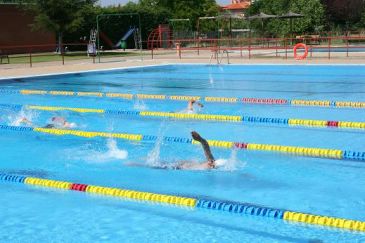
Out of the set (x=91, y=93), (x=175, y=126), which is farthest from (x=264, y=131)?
(x=91, y=93)

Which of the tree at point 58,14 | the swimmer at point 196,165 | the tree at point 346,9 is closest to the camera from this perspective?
the swimmer at point 196,165

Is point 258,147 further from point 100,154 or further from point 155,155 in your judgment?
point 100,154

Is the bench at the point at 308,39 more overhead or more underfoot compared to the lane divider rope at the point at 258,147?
more overhead

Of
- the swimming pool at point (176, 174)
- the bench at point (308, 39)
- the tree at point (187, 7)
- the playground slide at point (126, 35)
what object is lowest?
the swimming pool at point (176, 174)

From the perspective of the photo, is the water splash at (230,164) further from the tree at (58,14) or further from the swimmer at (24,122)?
the tree at (58,14)

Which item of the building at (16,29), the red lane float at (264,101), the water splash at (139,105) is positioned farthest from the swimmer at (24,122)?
the building at (16,29)

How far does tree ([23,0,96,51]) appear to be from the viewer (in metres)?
34.0

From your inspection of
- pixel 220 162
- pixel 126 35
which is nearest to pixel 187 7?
pixel 126 35

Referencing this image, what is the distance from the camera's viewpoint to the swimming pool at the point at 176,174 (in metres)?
5.41

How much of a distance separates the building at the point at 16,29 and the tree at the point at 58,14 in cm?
297

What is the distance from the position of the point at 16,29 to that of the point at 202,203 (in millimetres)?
35600

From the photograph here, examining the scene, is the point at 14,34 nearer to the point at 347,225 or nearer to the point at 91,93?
the point at 91,93

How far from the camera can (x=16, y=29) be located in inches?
1518

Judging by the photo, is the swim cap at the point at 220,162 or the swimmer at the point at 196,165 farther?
the swim cap at the point at 220,162
